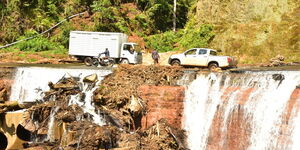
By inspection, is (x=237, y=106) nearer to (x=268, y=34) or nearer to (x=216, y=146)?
(x=216, y=146)

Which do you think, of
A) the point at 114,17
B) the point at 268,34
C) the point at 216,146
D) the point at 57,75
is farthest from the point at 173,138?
the point at 114,17

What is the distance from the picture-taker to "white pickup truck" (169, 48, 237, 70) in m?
22.3

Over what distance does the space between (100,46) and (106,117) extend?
11.0 m

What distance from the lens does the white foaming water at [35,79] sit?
21125mm

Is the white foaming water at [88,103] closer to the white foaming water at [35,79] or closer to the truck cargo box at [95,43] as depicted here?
the white foaming water at [35,79]

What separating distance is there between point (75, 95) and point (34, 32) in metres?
21.2

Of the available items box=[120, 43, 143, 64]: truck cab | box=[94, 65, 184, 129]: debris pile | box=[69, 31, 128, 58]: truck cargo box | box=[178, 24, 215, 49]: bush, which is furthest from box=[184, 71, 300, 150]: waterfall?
box=[178, 24, 215, 49]: bush

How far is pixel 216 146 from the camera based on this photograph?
49.6 feet

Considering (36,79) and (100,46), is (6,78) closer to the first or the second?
(36,79)

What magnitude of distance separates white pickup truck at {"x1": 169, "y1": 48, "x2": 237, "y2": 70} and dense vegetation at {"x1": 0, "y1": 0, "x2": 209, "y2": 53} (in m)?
10.9

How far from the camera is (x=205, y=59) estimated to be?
75.0 ft

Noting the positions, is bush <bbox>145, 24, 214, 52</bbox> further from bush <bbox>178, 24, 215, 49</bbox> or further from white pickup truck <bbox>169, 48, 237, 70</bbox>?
white pickup truck <bbox>169, 48, 237, 70</bbox>

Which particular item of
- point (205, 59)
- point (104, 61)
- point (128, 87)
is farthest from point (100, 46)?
point (128, 87)

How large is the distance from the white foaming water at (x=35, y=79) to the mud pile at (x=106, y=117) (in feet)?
2.83
